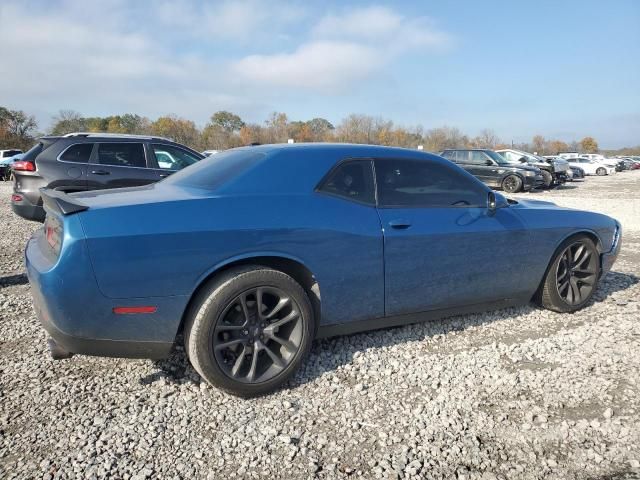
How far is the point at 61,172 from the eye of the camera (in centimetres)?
632

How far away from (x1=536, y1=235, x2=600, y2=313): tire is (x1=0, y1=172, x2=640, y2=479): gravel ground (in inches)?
15.3

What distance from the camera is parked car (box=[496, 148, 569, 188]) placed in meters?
18.8

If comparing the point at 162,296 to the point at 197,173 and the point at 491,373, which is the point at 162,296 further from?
the point at 491,373

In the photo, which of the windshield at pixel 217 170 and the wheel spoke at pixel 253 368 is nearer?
the wheel spoke at pixel 253 368

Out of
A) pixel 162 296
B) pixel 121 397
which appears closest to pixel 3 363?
pixel 121 397

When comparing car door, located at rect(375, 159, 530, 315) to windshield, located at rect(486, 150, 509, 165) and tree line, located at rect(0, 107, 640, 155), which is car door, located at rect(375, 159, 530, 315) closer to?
windshield, located at rect(486, 150, 509, 165)

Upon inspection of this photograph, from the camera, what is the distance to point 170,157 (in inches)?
281

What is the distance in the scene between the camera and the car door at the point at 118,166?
21.4ft

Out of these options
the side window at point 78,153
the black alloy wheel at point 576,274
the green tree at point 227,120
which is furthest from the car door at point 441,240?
the green tree at point 227,120

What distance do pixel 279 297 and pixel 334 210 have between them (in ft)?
2.15

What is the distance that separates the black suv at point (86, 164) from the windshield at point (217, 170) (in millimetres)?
3727

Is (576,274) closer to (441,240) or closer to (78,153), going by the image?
(441,240)

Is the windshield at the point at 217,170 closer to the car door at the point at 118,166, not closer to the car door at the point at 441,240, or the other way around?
the car door at the point at 441,240

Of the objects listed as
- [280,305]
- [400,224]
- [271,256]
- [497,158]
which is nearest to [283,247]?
[271,256]
